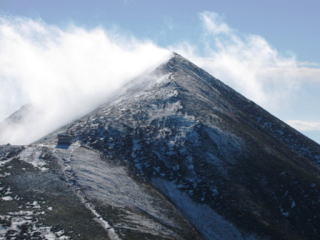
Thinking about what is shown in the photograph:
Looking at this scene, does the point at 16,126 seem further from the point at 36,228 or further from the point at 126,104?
the point at 36,228

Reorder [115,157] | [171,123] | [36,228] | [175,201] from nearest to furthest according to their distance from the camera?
[36,228], [175,201], [115,157], [171,123]

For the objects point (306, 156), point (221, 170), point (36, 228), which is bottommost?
point (36, 228)

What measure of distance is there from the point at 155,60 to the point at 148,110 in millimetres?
69655

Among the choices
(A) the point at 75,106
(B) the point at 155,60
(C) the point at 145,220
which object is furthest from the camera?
(B) the point at 155,60

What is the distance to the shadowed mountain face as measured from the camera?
51219 mm

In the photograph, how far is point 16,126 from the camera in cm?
15750

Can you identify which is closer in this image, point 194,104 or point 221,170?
point 221,170

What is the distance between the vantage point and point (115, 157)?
82.1 m

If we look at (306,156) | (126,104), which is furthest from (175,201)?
(306,156)

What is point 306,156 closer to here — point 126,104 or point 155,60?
point 126,104

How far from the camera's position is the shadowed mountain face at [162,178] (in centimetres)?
5122

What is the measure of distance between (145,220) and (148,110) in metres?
51.9

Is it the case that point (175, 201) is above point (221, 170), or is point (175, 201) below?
below

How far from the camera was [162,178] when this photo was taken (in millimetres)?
77625
